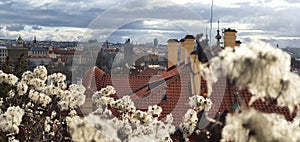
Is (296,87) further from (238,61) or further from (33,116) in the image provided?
(33,116)

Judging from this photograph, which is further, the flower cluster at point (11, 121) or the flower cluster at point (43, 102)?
the flower cluster at point (43, 102)

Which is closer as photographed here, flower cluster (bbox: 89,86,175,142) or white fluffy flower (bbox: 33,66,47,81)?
flower cluster (bbox: 89,86,175,142)

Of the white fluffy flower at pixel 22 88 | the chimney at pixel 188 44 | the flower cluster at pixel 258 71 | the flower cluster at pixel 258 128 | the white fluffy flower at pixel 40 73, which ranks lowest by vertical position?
the white fluffy flower at pixel 22 88

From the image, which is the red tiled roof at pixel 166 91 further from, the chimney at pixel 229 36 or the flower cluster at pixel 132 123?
the chimney at pixel 229 36

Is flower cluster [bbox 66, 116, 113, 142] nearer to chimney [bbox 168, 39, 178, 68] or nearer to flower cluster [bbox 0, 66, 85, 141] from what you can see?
flower cluster [bbox 0, 66, 85, 141]

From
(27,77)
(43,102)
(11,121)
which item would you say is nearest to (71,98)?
(43,102)

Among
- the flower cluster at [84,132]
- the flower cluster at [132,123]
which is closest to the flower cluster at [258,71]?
the flower cluster at [84,132]

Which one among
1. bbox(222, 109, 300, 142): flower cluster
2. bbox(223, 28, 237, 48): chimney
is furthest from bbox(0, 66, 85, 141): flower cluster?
bbox(222, 109, 300, 142): flower cluster
